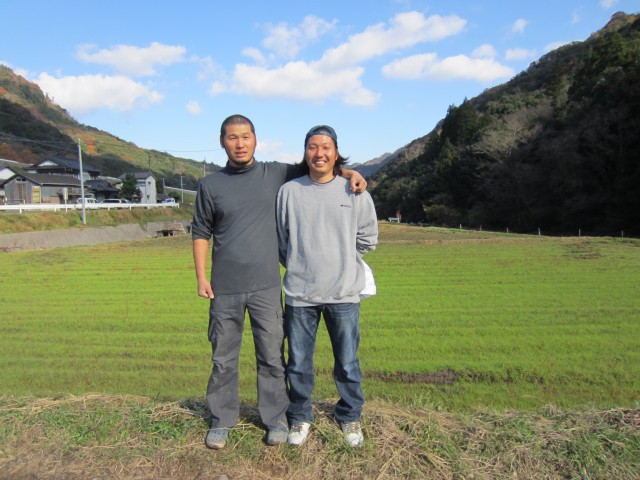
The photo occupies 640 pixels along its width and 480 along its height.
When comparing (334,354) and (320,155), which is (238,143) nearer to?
(320,155)

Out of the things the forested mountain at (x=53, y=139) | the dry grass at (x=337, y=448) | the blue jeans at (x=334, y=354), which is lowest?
the dry grass at (x=337, y=448)

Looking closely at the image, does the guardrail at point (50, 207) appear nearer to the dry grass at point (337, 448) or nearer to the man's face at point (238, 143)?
the dry grass at point (337, 448)

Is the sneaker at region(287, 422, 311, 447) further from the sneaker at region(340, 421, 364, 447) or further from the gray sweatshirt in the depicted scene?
the gray sweatshirt

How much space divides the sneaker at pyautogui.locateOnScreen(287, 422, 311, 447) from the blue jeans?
3 cm

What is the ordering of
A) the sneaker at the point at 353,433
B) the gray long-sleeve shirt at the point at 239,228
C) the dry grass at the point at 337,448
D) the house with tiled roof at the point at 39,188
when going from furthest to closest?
the house with tiled roof at the point at 39,188 → the gray long-sleeve shirt at the point at 239,228 → the sneaker at the point at 353,433 → the dry grass at the point at 337,448

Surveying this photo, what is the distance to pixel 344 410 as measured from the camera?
2480 mm

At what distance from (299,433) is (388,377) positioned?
2.93 meters

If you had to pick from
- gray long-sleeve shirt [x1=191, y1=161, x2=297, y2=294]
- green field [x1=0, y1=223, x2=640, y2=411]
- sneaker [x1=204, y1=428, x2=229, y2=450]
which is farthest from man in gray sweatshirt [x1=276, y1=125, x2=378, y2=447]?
green field [x1=0, y1=223, x2=640, y2=411]

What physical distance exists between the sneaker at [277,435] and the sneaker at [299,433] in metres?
0.03

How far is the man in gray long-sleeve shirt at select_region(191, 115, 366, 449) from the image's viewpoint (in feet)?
8.19

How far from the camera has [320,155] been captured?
7.94 ft

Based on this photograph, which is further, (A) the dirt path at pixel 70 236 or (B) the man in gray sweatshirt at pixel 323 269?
(A) the dirt path at pixel 70 236

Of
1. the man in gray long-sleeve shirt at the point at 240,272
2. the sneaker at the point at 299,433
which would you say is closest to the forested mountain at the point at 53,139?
the man in gray long-sleeve shirt at the point at 240,272

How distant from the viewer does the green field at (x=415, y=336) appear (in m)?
4.82
